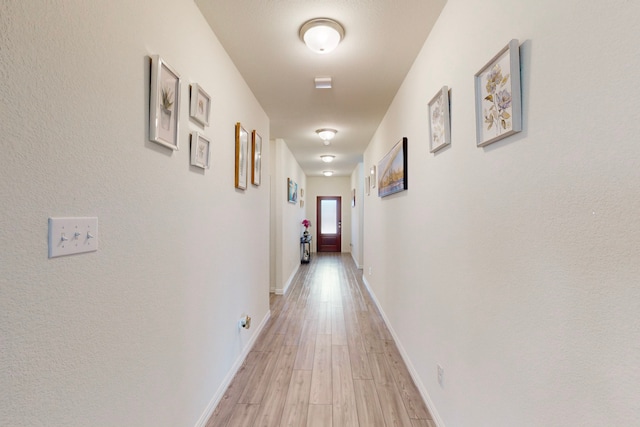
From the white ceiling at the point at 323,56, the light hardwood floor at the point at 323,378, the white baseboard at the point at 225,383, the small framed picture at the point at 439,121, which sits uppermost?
the white ceiling at the point at 323,56

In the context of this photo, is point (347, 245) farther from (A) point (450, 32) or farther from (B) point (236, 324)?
(A) point (450, 32)

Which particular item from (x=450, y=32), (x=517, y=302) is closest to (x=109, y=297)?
(x=517, y=302)

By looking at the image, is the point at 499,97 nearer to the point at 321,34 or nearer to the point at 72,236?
the point at 321,34

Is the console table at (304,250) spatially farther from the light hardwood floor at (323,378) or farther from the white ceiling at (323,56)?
the white ceiling at (323,56)

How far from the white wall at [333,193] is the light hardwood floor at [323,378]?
5.58 metres

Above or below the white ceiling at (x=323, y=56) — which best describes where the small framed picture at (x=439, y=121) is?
below

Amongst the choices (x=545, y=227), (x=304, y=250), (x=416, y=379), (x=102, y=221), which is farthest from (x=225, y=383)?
(x=304, y=250)

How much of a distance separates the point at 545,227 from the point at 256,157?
247 centimetres

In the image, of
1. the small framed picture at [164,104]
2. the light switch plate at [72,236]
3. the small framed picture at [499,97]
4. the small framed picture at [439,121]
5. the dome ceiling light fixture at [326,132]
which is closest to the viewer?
the light switch plate at [72,236]

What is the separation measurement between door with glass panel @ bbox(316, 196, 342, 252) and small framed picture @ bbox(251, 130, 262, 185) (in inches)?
252

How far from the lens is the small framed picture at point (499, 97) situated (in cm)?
94

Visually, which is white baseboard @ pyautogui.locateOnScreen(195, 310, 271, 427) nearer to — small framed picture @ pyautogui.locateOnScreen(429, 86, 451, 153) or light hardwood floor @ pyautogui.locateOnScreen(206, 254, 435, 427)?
light hardwood floor @ pyautogui.locateOnScreen(206, 254, 435, 427)

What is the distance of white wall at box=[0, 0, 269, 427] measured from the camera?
68cm

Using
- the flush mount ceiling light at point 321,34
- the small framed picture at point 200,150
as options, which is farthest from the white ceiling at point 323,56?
the small framed picture at point 200,150
